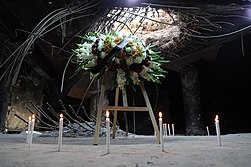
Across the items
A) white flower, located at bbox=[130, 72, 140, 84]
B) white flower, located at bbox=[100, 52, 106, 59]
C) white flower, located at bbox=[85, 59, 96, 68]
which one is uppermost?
white flower, located at bbox=[100, 52, 106, 59]

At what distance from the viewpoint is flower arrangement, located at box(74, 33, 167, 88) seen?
183cm

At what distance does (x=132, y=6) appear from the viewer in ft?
7.56

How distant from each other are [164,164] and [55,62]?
17.1 feet

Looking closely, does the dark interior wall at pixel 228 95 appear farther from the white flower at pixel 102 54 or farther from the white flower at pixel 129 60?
the white flower at pixel 102 54

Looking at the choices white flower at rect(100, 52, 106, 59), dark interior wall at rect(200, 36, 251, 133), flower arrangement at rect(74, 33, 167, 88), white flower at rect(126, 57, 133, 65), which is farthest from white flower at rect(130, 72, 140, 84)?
dark interior wall at rect(200, 36, 251, 133)

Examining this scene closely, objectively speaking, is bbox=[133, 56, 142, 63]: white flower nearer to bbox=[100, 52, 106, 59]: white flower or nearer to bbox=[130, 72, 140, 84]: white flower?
bbox=[130, 72, 140, 84]: white flower

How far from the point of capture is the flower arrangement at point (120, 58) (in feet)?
6.01

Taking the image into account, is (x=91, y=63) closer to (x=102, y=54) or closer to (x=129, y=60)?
(x=102, y=54)

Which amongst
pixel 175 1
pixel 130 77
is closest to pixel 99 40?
pixel 130 77

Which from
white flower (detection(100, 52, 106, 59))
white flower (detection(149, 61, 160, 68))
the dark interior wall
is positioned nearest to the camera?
white flower (detection(100, 52, 106, 59))

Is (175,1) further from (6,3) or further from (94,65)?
(6,3)

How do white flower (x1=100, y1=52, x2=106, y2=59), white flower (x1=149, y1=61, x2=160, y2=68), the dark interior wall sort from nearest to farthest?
white flower (x1=100, y1=52, x2=106, y2=59)
white flower (x1=149, y1=61, x2=160, y2=68)
the dark interior wall

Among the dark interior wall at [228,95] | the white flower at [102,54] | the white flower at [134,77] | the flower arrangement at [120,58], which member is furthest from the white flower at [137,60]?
the dark interior wall at [228,95]

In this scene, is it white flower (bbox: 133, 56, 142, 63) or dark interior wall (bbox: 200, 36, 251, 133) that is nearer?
white flower (bbox: 133, 56, 142, 63)
